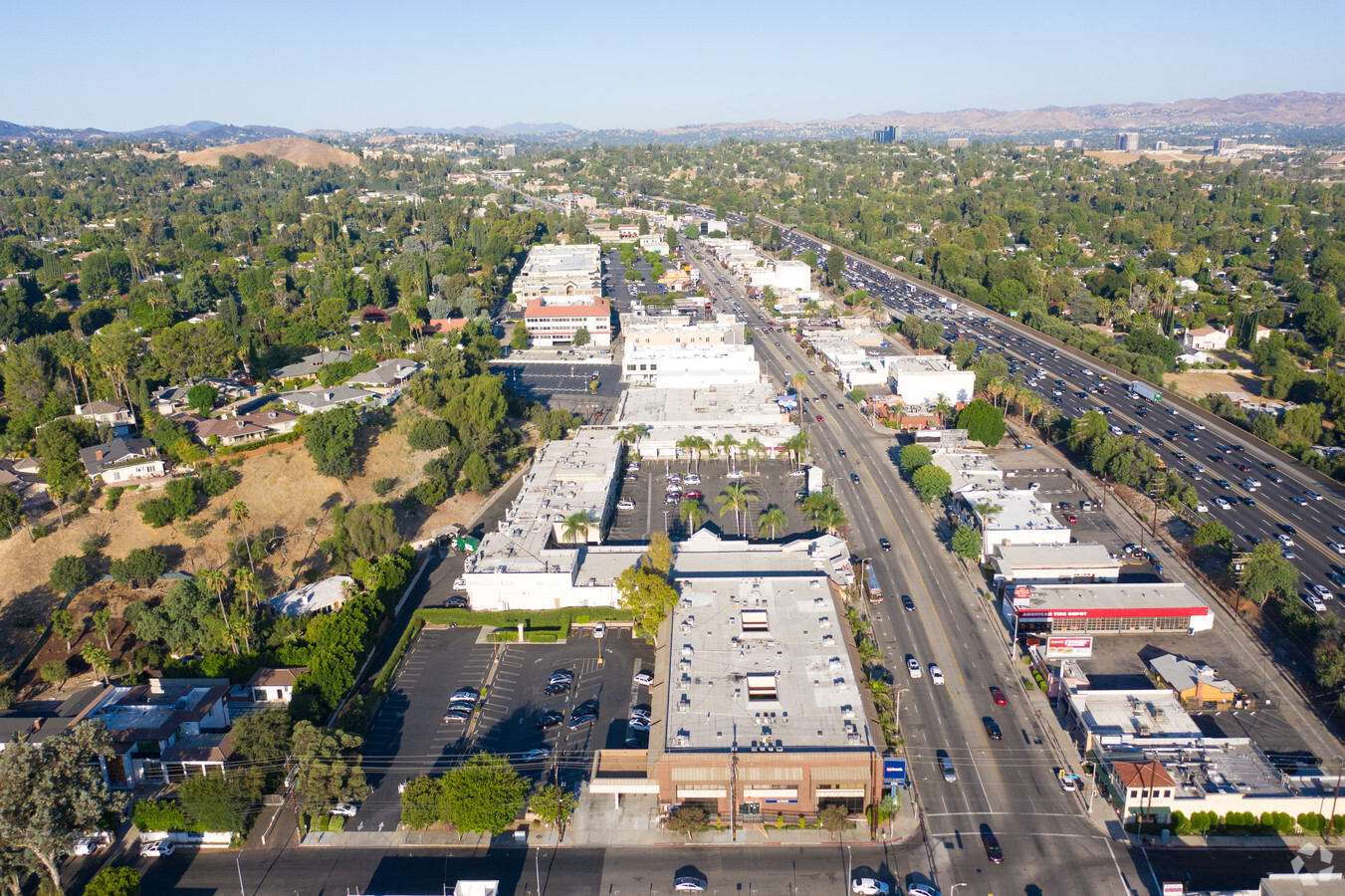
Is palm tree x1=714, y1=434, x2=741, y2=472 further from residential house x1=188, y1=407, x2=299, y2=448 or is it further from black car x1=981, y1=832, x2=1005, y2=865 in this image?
black car x1=981, y1=832, x2=1005, y2=865

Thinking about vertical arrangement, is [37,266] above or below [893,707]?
above

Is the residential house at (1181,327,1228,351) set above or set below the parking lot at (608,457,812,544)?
above

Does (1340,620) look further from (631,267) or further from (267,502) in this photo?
(631,267)

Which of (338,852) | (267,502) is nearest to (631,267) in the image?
(267,502)

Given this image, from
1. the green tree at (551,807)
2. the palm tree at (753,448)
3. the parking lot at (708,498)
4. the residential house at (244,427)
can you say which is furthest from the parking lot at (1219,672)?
the residential house at (244,427)

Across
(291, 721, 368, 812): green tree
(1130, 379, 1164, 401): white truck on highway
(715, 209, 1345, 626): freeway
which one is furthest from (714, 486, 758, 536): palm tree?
(1130, 379, 1164, 401): white truck on highway

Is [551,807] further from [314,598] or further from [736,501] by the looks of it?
[736,501]
